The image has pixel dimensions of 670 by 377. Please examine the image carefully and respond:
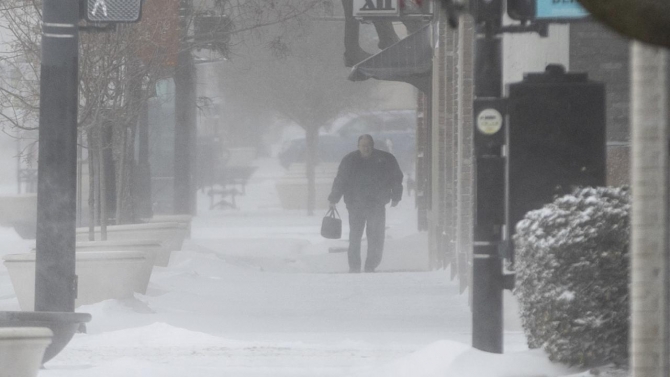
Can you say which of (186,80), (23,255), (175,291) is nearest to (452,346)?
(23,255)

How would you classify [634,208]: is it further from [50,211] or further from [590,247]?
[50,211]

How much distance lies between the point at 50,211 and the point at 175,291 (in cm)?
411

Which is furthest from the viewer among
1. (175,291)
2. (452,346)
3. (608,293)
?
(175,291)

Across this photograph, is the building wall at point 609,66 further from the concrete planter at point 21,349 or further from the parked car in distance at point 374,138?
the parked car in distance at point 374,138

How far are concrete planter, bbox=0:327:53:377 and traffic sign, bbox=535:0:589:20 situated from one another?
323cm

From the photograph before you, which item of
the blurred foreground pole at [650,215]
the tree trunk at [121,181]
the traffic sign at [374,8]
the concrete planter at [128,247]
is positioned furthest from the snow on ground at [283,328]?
the traffic sign at [374,8]

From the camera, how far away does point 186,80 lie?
19.5 meters

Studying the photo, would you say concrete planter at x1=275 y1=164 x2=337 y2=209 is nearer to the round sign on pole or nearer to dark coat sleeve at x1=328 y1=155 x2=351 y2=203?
dark coat sleeve at x1=328 y1=155 x2=351 y2=203

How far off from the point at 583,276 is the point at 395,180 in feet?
31.8

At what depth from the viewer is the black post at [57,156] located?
23.3ft

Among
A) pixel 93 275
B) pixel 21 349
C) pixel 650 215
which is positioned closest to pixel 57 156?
pixel 93 275

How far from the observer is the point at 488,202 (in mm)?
5867

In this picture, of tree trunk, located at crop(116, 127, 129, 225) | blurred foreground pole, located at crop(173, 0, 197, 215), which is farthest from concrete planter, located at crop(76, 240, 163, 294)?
blurred foreground pole, located at crop(173, 0, 197, 215)

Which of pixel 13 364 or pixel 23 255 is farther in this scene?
pixel 23 255
